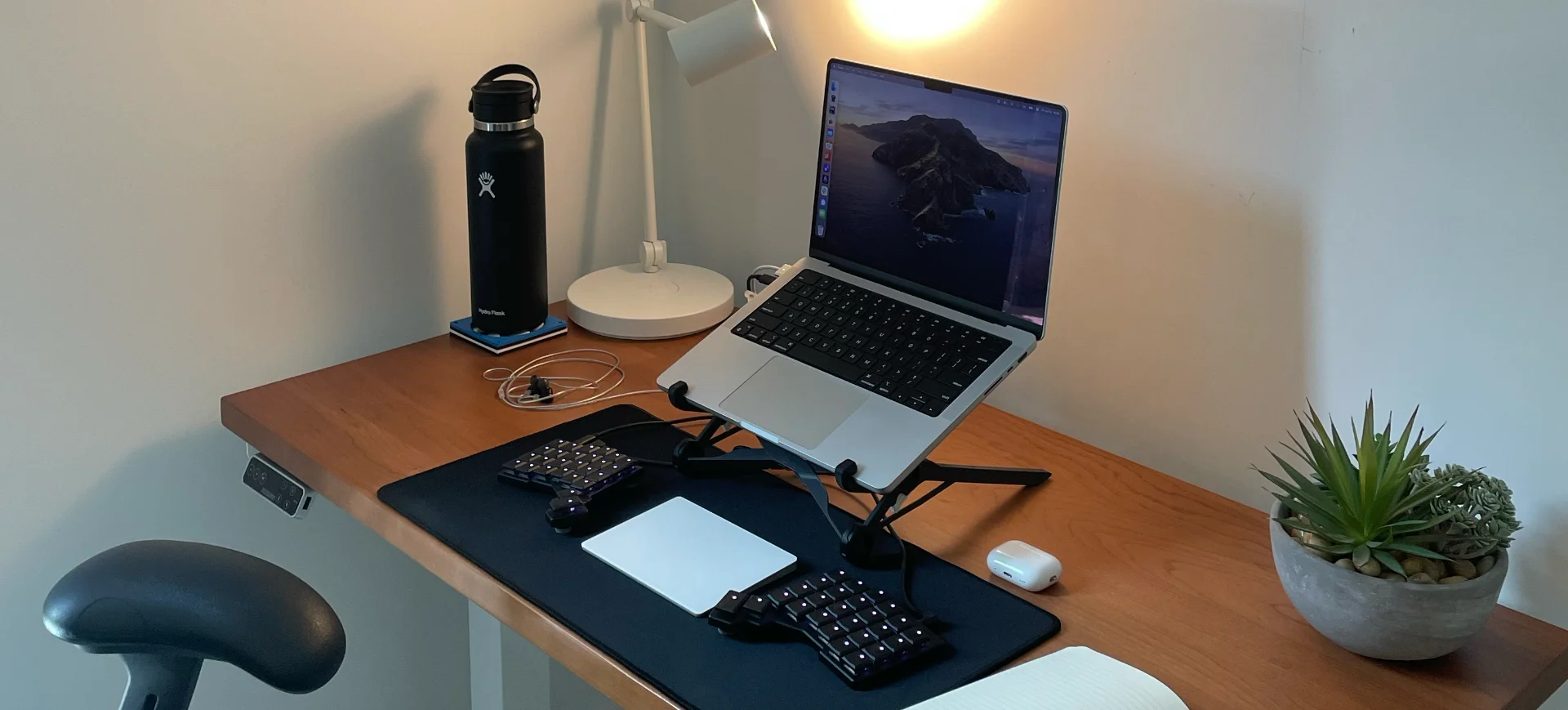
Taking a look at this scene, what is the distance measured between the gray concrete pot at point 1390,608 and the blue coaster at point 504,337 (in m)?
0.88

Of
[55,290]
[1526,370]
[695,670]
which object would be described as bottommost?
[695,670]

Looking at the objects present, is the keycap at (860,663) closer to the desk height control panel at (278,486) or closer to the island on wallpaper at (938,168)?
the island on wallpaper at (938,168)

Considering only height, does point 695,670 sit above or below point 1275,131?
below

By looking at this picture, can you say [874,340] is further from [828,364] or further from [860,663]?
[860,663]

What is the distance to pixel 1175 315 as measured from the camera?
1224 mm

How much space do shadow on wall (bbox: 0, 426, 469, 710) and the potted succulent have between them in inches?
45.5

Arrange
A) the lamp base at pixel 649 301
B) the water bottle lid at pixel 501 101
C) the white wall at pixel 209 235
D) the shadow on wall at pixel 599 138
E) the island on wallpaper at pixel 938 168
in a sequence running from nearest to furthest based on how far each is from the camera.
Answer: the island on wallpaper at pixel 938 168, the white wall at pixel 209 235, the water bottle lid at pixel 501 101, the lamp base at pixel 649 301, the shadow on wall at pixel 599 138

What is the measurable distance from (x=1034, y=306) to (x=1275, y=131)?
0.87ft

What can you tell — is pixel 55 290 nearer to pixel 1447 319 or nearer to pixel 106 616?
pixel 106 616

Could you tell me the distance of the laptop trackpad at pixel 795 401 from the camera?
44.1 inches

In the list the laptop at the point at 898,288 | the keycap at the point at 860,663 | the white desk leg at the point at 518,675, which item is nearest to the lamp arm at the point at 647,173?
the laptop at the point at 898,288

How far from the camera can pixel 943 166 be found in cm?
115

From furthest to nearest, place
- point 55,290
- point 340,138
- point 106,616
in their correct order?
point 340,138, point 55,290, point 106,616

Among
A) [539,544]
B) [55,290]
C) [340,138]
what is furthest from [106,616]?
[340,138]
